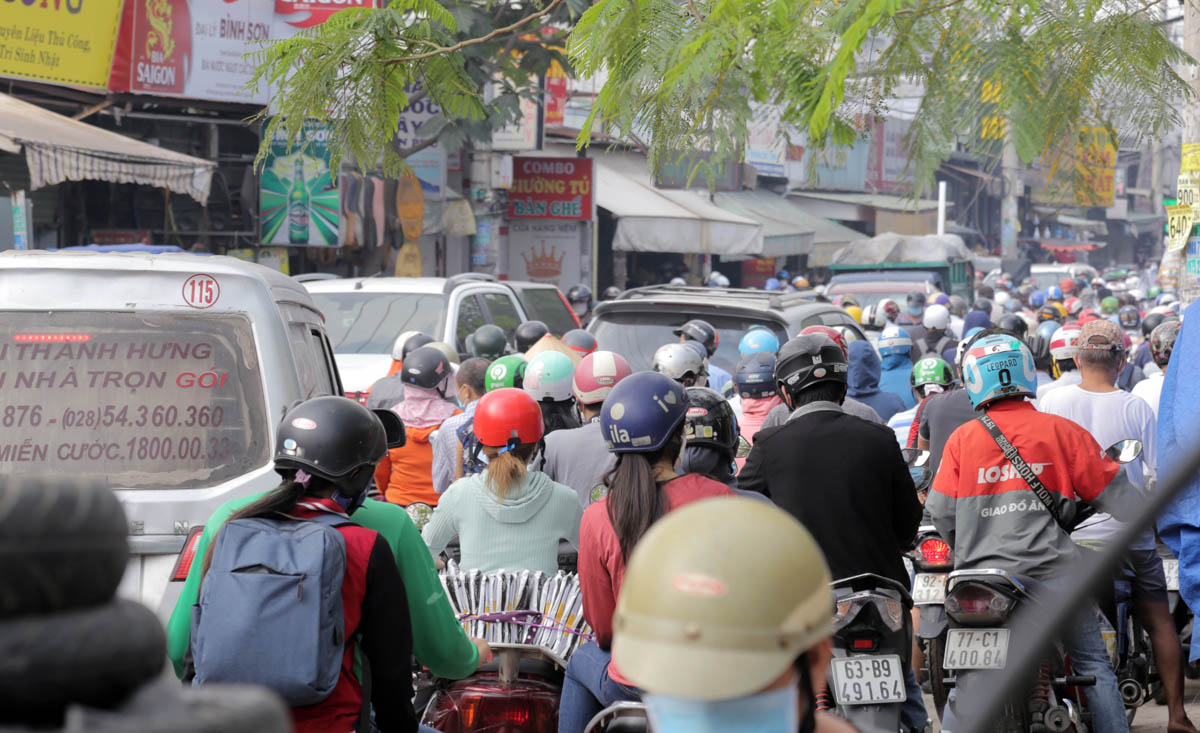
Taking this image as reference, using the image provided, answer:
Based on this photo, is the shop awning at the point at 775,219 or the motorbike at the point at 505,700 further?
the shop awning at the point at 775,219

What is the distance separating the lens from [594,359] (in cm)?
684

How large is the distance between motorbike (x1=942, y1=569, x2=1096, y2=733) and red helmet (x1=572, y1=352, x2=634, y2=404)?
214cm

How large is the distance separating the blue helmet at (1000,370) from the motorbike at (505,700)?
1.85 m

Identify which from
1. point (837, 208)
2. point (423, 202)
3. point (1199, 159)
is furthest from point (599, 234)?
Result: point (1199, 159)

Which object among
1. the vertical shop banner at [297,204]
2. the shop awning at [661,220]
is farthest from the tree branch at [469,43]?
the shop awning at [661,220]

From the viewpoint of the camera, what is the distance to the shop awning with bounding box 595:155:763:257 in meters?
26.8

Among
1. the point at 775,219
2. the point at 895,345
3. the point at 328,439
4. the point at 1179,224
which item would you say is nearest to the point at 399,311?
the point at 895,345

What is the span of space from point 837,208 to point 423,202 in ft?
71.4

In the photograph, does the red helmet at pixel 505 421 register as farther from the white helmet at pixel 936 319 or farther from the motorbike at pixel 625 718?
the white helmet at pixel 936 319

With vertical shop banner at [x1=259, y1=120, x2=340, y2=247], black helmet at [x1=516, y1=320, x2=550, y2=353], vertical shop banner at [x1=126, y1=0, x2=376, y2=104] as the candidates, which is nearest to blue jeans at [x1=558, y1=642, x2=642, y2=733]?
black helmet at [x1=516, y1=320, x2=550, y2=353]

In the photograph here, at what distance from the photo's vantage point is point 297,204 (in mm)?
17781

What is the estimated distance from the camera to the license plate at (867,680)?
16.0 feet

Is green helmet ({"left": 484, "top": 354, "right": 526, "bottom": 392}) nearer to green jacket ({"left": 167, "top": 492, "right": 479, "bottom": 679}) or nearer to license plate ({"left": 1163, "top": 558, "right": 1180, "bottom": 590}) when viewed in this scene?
license plate ({"left": 1163, "top": 558, "right": 1180, "bottom": 590})

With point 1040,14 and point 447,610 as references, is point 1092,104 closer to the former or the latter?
point 1040,14
